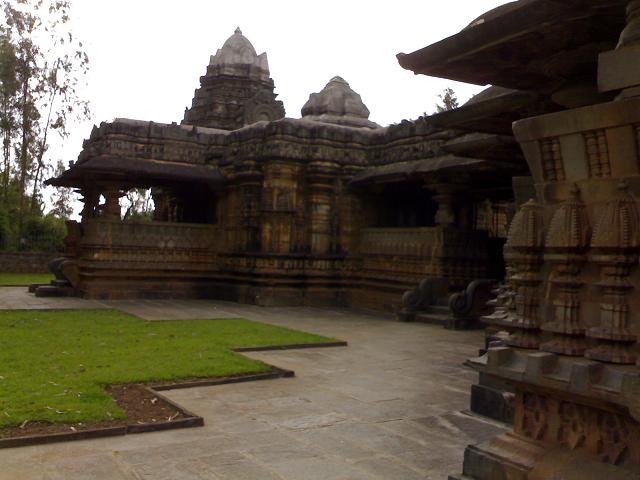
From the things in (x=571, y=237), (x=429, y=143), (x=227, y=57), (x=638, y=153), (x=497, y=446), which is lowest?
(x=497, y=446)

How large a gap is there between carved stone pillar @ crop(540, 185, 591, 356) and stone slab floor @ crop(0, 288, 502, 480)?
1.29 meters

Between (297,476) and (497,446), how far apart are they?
46.6 inches

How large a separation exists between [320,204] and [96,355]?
8449 mm

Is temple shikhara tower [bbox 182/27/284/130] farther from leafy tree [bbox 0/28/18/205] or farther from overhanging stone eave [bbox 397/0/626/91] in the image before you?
overhanging stone eave [bbox 397/0/626/91]

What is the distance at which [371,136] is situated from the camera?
50.7 feet

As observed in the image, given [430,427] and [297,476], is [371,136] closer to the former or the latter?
[430,427]

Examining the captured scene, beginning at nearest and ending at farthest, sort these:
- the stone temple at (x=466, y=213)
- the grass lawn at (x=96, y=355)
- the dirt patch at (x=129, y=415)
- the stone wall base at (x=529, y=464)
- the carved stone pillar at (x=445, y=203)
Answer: the stone wall base at (x=529, y=464), the stone temple at (x=466, y=213), the dirt patch at (x=129, y=415), the grass lawn at (x=96, y=355), the carved stone pillar at (x=445, y=203)

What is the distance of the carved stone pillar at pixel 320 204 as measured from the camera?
49.4 ft

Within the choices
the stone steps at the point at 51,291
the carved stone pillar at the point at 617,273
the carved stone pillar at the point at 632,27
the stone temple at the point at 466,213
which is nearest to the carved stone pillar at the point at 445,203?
the stone temple at the point at 466,213

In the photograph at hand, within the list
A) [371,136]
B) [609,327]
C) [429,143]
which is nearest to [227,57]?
[371,136]

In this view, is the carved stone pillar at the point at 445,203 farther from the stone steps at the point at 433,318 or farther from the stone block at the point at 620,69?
the stone block at the point at 620,69

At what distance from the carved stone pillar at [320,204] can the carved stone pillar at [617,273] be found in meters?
12.2

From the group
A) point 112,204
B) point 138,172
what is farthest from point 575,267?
point 112,204

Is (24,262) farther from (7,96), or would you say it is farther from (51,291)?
(51,291)
